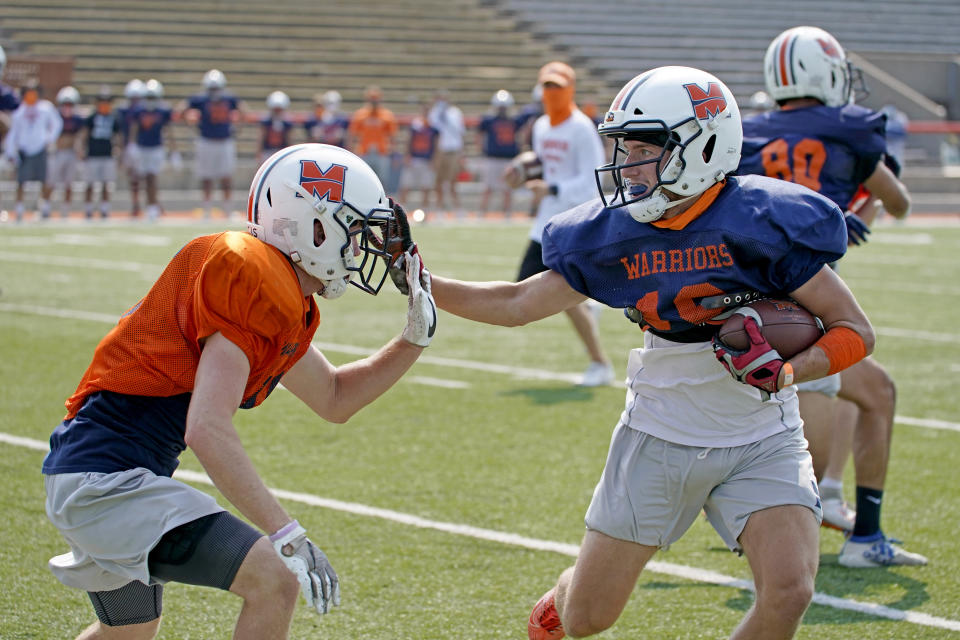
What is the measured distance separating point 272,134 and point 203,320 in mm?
18822

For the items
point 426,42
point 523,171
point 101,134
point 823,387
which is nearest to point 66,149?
point 101,134

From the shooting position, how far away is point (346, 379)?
3.58 m

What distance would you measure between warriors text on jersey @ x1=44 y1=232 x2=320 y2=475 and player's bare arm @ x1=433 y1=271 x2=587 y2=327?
76 cm

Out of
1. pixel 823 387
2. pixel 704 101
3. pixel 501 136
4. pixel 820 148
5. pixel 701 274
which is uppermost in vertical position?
pixel 704 101

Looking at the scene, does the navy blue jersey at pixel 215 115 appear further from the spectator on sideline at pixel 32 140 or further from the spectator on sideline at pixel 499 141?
the spectator on sideline at pixel 499 141

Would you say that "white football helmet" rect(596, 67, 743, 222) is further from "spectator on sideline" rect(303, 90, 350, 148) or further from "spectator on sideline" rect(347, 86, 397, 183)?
"spectator on sideline" rect(303, 90, 350, 148)

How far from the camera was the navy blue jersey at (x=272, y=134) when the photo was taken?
838 inches

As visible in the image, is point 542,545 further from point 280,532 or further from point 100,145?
point 100,145

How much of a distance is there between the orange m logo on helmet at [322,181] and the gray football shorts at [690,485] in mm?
1132

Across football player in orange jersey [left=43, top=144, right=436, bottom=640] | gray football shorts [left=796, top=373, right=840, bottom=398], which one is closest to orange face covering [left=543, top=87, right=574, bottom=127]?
gray football shorts [left=796, top=373, right=840, bottom=398]

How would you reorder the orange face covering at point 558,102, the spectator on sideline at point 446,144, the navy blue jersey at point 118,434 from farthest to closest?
the spectator on sideline at point 446,144 < the orange face covering at point 558,102 < the navy blue jersey at point 118,434

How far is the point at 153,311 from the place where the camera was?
3.10m

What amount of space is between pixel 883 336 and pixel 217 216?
13.4 metres

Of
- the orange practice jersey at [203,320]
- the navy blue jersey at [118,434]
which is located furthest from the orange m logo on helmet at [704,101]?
the navy blue jersey at [118,434]
